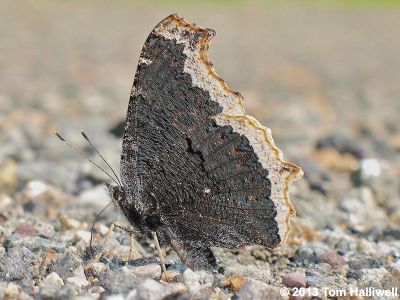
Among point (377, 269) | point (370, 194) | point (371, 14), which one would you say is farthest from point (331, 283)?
point (371, 14)

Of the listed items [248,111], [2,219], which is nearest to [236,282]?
[2,219]

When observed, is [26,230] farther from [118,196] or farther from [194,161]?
[194,161]

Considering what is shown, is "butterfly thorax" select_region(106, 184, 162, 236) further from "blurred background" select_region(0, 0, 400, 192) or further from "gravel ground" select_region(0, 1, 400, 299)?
"blurred background" select_region(0, 0, 400, 192)

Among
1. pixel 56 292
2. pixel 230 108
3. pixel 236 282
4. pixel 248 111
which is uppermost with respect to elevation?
pixel 248 111

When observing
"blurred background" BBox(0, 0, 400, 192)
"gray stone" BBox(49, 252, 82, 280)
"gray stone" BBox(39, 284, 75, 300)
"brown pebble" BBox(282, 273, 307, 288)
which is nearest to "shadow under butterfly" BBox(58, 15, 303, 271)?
"brown pebble" BBox(282, 273, 307, 288)

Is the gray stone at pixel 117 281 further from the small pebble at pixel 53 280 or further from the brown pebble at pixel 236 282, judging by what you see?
the brown pebble at pixel 236 282
